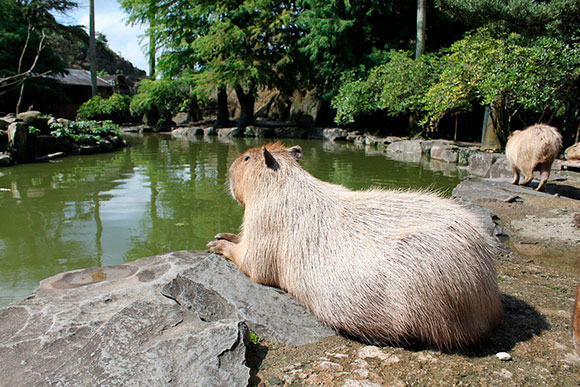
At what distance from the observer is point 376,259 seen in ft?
7.44

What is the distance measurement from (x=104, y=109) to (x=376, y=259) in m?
25.5

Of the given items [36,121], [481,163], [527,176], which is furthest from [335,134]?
[527,176]

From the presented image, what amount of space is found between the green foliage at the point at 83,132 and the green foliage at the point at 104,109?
10623 millimetres

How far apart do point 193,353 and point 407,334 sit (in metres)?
1.10

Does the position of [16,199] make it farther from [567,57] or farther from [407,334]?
[567,57]

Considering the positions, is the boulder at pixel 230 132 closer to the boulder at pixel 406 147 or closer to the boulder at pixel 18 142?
the boulder at pixel 406 147

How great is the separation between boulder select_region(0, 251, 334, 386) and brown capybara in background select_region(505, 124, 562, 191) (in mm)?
5440

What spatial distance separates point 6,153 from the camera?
9.95 meters

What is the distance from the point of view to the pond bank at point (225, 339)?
75.7 inches

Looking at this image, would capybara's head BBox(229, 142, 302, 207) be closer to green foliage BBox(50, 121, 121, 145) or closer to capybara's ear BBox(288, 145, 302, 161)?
capybara's ear BBox(288, 145, 302, 161)

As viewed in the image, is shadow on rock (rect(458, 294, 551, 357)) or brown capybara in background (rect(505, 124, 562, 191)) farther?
brown capybara in background (rect(505, 124, 562, 191))

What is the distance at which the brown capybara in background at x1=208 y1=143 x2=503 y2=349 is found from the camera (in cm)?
215

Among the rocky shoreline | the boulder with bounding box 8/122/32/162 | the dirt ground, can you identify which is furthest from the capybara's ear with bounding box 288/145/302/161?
the boulder with bounding box 8/122/32/162

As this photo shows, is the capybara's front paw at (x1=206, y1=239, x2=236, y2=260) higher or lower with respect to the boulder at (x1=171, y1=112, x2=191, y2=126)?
lower
